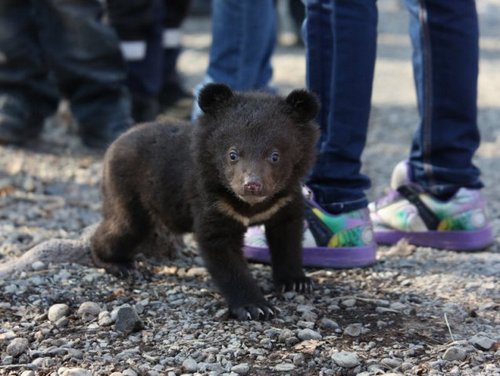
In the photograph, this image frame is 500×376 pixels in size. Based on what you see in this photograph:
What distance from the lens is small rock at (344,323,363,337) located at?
11.0ft

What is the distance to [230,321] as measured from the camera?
11.4ft

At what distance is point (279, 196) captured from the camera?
12.0ft

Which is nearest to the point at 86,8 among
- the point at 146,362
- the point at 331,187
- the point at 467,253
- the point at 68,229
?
the point at 68,229

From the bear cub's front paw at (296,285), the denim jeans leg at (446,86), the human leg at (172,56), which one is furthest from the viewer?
the human leg at (172,56)

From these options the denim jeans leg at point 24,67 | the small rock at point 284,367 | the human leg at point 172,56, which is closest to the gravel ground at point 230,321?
the small rock at point 284,367

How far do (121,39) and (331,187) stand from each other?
343cm

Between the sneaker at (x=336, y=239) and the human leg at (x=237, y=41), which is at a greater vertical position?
the human leg at (x=237, y=41)

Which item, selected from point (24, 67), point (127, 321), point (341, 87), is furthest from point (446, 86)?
point (24, 67)

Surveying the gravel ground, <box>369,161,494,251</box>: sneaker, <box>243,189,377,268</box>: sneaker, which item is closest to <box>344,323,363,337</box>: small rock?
the gravel ground

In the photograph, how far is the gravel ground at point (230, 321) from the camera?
3.08 meters

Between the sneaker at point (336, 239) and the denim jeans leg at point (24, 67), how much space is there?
3.05 metres

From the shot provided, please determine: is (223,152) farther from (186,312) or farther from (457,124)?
(457,124)

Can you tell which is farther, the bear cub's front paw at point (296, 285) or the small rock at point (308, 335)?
the bear cub's front paw at point (296, 285)

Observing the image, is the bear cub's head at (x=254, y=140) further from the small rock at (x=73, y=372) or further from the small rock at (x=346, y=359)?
the small rock at (x=73, y=372)
